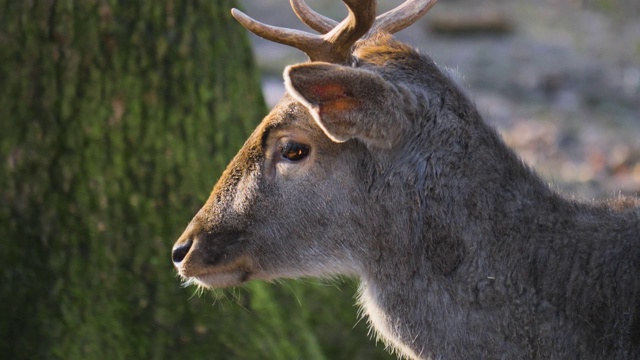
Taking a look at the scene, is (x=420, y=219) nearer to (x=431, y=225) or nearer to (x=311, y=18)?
(x=431, y=225)

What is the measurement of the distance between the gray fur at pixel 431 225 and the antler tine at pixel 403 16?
8.9 inches

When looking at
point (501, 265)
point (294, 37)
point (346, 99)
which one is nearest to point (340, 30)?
point (294, 37)

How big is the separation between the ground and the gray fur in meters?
4.67

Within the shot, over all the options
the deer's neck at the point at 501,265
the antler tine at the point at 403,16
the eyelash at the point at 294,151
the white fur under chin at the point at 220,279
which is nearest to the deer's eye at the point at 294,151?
the eyelash at the point at 294,151

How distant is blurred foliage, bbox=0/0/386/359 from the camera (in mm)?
5531

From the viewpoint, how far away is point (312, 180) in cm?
461

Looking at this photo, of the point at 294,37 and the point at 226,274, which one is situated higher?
the point at 294,37

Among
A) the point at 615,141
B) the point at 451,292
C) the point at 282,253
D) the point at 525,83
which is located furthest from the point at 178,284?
the point at 525,83

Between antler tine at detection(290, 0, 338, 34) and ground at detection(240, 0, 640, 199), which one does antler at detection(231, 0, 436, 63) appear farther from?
ground at detection(240, 0, 640, 199)

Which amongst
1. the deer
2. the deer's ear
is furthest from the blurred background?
the deer's ear

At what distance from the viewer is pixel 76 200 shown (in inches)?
219

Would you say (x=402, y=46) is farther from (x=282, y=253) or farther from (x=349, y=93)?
(x=282, y=253)

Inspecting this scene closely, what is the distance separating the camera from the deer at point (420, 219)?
4.30 metres

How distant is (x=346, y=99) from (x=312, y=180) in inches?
20.3
